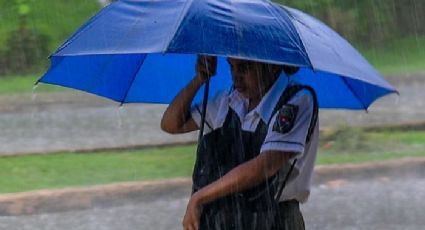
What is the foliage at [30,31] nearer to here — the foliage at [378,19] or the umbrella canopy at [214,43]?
the foliage at [378,19]

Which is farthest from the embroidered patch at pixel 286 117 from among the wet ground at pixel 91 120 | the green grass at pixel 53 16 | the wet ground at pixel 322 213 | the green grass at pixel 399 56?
the green grass at pixel 53 16

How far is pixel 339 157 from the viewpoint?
9.73 meters

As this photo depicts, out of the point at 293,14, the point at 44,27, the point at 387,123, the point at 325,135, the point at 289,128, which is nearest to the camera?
the point at 289,128

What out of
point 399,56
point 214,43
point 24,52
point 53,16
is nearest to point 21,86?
point 24,52

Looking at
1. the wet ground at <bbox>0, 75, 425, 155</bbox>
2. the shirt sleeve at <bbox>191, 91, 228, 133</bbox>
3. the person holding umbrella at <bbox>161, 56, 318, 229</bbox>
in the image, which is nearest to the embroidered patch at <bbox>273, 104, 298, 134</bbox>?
the person holding umbrella at <bbox>161, 56, 318, 229</bbox>

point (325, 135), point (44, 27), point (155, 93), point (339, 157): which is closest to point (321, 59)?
point (155, 93)

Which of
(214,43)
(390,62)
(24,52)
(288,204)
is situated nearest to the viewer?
(214,43)

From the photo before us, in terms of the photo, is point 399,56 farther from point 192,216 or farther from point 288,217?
point 192,216

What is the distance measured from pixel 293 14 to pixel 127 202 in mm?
4954

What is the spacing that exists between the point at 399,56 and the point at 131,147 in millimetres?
9797

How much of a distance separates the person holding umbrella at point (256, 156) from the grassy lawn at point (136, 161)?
538 cm

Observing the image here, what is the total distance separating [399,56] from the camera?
18.9 m

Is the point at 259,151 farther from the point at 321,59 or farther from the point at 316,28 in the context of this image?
the point at 316,28

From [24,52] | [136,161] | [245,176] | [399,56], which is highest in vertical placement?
[245,176]
